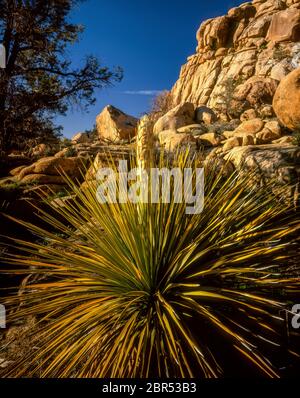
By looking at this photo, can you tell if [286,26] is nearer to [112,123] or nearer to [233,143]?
[112,123]

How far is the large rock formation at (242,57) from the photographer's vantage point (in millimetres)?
21641

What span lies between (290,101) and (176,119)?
739 cm

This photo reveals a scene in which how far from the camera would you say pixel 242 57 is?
1228 inches

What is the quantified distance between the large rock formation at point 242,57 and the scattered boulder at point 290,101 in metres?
9.45

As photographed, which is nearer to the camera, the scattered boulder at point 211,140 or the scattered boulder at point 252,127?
the scattered boulder at point 211,140

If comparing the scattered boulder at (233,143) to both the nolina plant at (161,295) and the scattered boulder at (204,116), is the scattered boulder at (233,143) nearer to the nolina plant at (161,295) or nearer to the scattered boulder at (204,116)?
the nolina plant at (161,295)

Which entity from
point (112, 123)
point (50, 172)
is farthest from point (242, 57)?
point (50, 172)

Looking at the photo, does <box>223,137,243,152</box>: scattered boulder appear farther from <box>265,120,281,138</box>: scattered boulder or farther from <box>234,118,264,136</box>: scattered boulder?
<box>234,118,264,136</box>: scattered boulder

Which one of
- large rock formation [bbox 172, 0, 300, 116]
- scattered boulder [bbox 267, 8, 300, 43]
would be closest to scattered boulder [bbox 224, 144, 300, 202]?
large rock formation [bbox 172, 0, 300, 116]

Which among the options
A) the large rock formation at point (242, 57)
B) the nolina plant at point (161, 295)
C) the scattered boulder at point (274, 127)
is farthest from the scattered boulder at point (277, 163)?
the large rock formation at point (242, 57)
